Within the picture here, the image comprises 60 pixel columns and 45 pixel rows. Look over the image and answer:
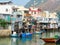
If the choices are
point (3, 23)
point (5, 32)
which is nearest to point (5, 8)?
point (3, 23)

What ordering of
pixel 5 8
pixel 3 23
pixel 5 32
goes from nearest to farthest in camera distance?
pixel 5 32
pixel 3 23
pixel 5 8

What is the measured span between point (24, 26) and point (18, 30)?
6.27 meters

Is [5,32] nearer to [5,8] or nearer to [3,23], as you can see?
[3,23]

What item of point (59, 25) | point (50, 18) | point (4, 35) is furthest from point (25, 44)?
point (59, 25)

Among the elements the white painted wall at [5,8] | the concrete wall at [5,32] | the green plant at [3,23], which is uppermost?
the white painted wall at [5,8]

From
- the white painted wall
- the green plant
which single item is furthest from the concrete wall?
the white painted wall

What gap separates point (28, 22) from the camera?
77125 millimetres

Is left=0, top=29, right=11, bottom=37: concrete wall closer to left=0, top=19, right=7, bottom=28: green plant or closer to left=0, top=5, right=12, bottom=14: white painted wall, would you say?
left=0, top=19, right=7, bottom=28: green plant

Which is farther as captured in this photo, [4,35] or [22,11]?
[22,11]

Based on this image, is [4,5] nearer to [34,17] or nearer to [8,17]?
[8,17]

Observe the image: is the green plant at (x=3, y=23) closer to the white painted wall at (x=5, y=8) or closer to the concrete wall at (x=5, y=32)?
the concrete wall at (x=5, y=32)

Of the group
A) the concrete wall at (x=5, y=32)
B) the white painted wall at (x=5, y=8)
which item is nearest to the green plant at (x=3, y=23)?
the concrete wall at (x=5, y=32)

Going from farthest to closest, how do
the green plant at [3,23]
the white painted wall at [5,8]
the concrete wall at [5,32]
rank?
the white painted wall at [5,8] → the green plant at [3,23] → the concrete wall at [5,32]

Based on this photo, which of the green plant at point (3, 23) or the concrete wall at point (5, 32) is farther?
the green plant at point (3, 23)
